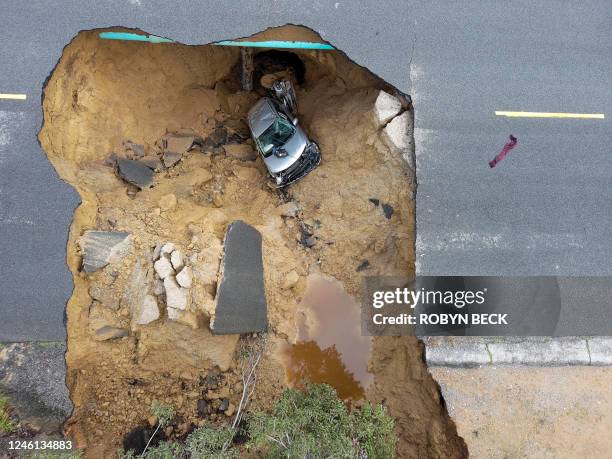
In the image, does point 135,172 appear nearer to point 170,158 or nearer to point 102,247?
point 170,158

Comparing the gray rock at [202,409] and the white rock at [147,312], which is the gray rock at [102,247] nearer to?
the white rock at [147,312]

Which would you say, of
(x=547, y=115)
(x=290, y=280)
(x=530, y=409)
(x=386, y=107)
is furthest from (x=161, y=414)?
(x=547, y=115)

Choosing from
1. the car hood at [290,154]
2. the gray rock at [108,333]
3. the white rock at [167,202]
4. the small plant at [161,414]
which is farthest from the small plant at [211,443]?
the car hood at [290,154]

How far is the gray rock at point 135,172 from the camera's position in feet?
27.3

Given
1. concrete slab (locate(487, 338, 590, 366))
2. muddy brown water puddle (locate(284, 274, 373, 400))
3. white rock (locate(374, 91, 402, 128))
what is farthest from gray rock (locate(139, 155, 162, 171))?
concrete slab (locate(487, 338, 590, 366))

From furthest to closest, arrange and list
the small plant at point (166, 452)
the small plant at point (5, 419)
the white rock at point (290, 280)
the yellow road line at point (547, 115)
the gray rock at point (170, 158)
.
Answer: the gray rock at point (170, 158)
the white rock at point (290, 280)
the yellow road line at point (547, 115)
the small plant at point (5, 419)
the small plant at point (166, 452)

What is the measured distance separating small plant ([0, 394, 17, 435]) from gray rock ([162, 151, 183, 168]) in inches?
195

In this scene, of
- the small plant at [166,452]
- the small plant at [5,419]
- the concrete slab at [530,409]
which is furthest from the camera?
the concrete slab at [530,409]

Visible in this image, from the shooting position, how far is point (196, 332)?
7.70 m

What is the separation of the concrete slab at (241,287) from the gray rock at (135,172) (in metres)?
2.05

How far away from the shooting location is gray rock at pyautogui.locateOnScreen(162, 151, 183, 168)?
884 cm

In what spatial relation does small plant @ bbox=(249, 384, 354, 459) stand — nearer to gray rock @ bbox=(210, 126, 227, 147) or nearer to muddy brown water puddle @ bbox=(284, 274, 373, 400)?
muddy brown water puddle @ bbox=(284, 274, 373, 400)

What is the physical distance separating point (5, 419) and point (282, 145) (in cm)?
677

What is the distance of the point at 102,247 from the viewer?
7.46 metres
